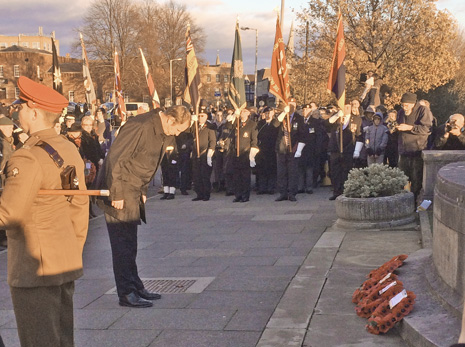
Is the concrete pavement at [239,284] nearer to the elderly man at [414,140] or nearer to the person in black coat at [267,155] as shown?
the elderly man at [414,140]

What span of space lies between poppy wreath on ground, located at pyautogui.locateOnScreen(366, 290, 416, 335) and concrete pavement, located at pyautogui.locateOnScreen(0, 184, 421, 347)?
7 centimetres

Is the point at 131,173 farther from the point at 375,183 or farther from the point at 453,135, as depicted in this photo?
the point at 453,135

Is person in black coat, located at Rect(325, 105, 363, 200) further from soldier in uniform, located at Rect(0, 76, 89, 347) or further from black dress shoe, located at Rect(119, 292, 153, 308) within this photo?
soldier in uniform, located at Rect(0, 76, 89, 347)

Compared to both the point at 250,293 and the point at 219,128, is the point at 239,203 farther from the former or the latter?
the point at 250,293

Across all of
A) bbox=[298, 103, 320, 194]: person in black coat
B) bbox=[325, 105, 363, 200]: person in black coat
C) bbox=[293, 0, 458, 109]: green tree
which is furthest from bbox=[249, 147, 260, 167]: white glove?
bbox=[293, 0, 458, 109]: green tree

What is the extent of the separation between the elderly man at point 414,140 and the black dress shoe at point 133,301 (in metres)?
6.28

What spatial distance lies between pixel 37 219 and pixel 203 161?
37.5 feet

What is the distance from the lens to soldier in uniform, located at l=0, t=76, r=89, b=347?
3729 millimetres

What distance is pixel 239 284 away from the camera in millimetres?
7047

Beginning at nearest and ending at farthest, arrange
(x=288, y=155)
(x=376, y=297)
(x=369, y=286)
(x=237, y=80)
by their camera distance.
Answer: (x=376, y=297) → (x=369, y=286) → (x=288, y=155) → (x=237, y=80)

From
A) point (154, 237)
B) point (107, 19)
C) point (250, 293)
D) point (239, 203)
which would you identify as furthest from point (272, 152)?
point (107, 19)

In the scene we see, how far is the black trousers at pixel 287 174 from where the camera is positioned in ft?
47.3

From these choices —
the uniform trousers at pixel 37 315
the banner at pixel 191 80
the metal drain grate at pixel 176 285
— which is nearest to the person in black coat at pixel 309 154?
the banner at pixel 191 80

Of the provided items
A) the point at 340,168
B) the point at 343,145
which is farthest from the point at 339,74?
the point at 340,168
